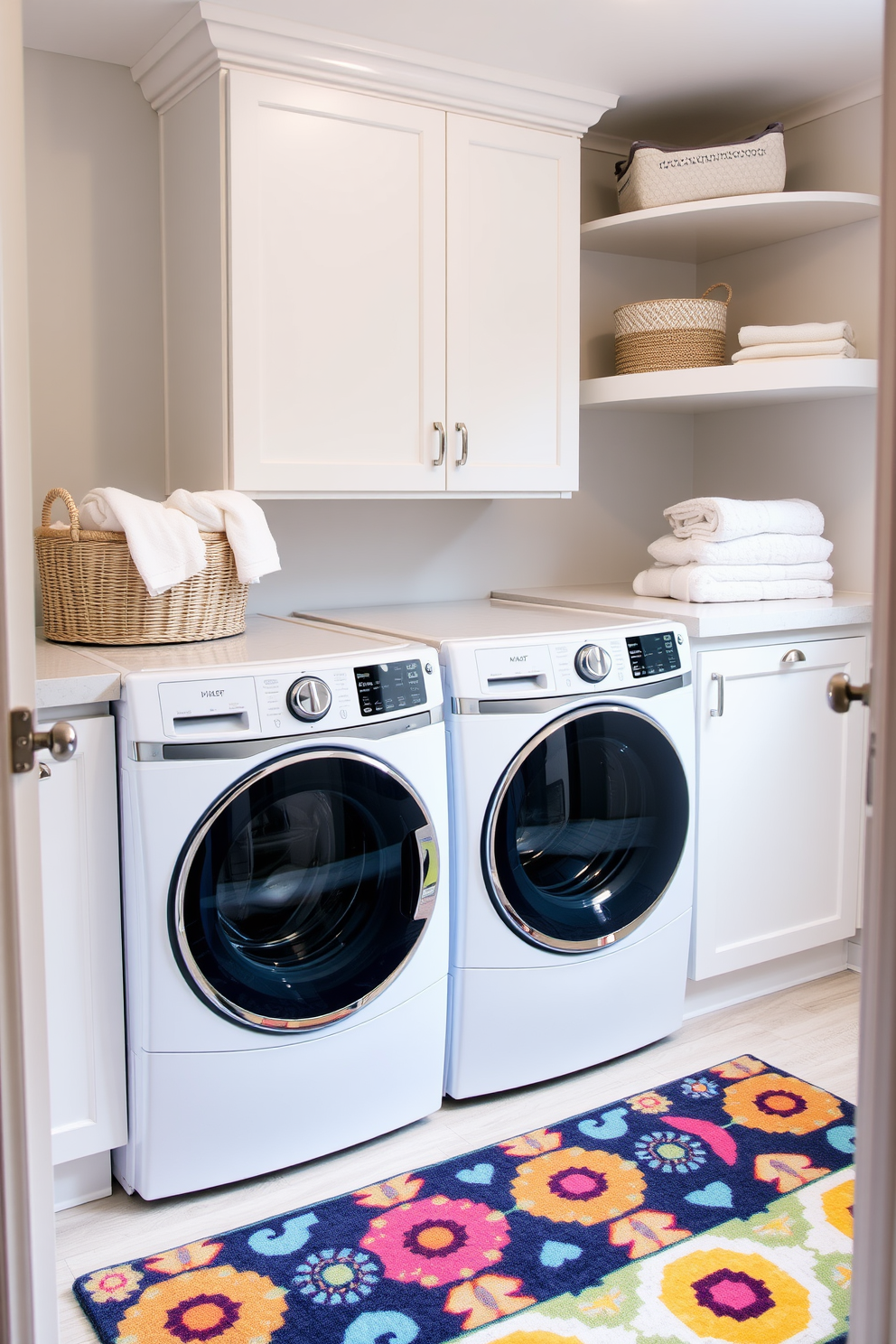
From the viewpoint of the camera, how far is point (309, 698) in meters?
1.88

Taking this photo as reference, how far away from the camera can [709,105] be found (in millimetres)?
2795

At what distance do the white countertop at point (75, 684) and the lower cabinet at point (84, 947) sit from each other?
1.6 inches

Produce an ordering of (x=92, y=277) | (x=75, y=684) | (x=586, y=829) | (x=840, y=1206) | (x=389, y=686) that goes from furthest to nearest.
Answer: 1. (x=92, y=277)
2. (x=586, y=829)
3. (x=389, y=686)
4. (x=840, y=1206)
5. (x=75, y=684)

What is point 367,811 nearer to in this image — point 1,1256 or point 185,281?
point 1,1256

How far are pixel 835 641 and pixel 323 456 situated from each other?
4.04 feet

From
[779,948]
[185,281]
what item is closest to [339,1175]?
[779,948]

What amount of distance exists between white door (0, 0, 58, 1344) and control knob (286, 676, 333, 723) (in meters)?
0.76

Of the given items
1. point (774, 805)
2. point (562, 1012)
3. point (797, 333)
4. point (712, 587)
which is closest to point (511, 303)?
point (797, 333)

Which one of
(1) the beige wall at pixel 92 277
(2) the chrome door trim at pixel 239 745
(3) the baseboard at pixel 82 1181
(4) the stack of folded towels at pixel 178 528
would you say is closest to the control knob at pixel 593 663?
(2) the chrome door trim at pixel 239 745

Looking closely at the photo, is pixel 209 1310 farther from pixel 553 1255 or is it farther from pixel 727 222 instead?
pixel 727 222

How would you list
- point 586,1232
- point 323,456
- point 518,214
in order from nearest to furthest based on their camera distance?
point 586,1232
point 323,456
point 518,214

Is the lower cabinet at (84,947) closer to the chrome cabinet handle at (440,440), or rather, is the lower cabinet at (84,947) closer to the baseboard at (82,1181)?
the baseboard at (82,1181)

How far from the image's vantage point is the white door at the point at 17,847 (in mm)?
1043

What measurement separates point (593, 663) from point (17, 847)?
4.39ft
